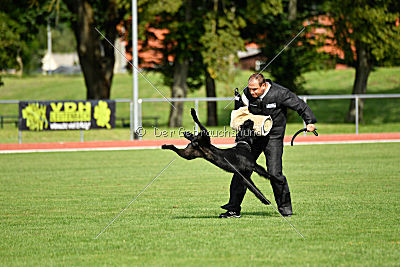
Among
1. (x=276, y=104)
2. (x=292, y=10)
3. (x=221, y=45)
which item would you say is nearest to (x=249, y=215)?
(x=276, y=104)

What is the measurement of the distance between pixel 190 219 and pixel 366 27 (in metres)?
26.4

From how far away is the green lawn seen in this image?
3155 cm

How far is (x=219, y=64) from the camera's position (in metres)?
33.5

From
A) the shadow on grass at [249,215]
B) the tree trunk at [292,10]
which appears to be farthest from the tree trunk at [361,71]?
the shadow on grass at [249,215]

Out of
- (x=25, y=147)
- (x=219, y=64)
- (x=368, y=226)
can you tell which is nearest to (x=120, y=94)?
(x=219, y=64)

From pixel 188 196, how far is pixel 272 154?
117 inches

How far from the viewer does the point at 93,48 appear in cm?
3541

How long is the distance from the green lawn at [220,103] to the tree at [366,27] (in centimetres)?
369

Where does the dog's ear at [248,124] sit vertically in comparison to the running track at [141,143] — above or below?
above

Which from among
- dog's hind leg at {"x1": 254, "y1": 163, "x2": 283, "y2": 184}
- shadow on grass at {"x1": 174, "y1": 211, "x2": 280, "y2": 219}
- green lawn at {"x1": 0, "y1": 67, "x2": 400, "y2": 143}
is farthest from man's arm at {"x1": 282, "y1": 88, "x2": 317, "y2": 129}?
green lawn at {"x1": 0, "y1": 67, "x2": 400, "y2": 143}

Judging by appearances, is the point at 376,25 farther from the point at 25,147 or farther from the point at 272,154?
the point at 272,154

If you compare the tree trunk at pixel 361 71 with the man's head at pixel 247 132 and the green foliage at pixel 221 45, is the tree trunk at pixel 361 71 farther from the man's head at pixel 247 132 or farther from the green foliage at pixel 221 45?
the man's head at pixel 247 132

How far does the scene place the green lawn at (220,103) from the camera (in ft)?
104

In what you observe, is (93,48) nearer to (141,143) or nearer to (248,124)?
(141,143)
